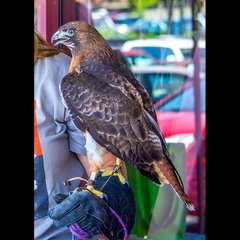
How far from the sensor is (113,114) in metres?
1.48

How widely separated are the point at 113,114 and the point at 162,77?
0.25 metres

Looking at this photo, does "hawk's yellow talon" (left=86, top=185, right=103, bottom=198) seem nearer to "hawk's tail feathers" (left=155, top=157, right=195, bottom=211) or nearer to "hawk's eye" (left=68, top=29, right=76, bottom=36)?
"hawk's tail feathers" (left=155, top=157, right=195, bottom=211)

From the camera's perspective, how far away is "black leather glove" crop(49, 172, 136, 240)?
1.47 m

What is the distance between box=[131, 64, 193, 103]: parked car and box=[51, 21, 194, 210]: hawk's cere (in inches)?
2.5

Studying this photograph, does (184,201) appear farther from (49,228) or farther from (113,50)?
(113,50)

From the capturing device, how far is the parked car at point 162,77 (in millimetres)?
1596

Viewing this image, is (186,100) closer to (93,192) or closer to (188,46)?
(188,46)

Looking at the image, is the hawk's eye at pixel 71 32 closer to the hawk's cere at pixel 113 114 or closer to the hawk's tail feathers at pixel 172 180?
the hawk's cere at pixel 113 114

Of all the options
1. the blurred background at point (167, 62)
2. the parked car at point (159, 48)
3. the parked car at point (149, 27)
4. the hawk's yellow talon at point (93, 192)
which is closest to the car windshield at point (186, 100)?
the blurred background at point (167, 62)

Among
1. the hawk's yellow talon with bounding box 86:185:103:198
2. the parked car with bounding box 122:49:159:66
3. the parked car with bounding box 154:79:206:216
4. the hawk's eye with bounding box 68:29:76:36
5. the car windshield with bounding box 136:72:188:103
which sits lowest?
the hawk's yellow talon with bounding box 86:185:103:198

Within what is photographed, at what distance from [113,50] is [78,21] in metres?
0.15

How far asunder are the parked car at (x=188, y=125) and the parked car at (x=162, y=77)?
21 millimetres

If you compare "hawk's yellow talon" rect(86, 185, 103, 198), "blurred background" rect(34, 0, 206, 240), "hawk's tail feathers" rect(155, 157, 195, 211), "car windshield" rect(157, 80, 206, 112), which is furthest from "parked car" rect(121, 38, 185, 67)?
"hawk's yellow talon" rect(86, 185, 103, 198)
